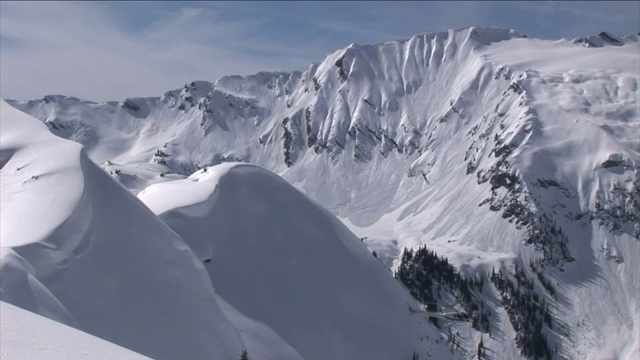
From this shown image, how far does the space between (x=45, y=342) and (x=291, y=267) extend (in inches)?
2443

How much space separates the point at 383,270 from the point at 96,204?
132 feet

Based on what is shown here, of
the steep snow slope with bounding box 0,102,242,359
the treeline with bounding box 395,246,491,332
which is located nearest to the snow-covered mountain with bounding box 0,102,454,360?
the steep snow slope with bounding box 0,102,242,359

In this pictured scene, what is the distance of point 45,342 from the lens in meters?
13.7

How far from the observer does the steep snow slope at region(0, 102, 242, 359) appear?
4469cm

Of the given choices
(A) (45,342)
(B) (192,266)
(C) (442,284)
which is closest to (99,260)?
(B) (192,266)

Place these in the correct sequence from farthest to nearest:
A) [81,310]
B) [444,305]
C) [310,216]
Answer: [444,305], [310,216], [81,310]

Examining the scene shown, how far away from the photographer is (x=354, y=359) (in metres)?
69.8

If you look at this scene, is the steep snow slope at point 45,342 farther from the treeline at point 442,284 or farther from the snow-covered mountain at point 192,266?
the treeline at point 442,284

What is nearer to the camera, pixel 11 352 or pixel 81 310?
pixel 11 352

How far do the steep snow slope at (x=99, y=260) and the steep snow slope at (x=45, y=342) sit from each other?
2332cm

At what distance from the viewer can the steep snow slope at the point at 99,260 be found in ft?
147

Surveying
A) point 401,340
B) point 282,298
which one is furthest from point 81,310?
point 401,340

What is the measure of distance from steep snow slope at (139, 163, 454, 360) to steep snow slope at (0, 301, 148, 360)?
51.1 metres

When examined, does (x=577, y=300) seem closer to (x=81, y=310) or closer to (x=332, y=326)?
(x=332, y=326)
